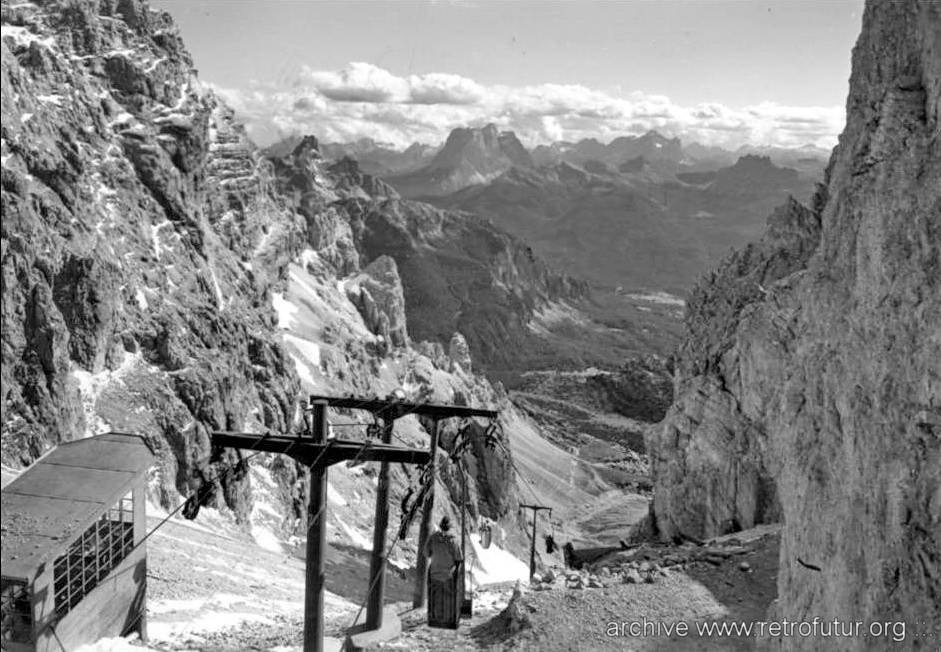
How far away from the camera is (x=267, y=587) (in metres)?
44.7

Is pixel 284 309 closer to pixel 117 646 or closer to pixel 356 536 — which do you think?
pixel 356 536

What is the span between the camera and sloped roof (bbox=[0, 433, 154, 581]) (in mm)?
15164

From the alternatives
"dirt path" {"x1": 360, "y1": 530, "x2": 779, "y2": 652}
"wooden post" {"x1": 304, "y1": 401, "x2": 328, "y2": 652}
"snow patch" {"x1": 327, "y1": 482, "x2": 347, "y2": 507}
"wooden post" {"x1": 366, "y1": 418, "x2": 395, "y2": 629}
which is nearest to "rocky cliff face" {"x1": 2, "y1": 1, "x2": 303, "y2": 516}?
"snow patch" {"x1": 327, "y1": 482, "x2": 347, "y2": 507}

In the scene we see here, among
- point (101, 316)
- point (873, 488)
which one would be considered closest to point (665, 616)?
point (873, 488)

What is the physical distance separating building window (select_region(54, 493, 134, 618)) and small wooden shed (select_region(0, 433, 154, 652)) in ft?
0.06

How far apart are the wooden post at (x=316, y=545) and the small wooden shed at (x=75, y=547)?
452 cm

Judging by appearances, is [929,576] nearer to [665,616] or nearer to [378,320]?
[665,616]

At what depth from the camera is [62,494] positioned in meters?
16.7

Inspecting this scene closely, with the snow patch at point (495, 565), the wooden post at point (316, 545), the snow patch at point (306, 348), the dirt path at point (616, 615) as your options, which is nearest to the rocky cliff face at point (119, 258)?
the snow patch at point (306, 348)

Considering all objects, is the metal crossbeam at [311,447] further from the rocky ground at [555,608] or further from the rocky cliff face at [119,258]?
the rocky cliff face at [119,258]

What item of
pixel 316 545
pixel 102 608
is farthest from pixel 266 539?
pixel 316 545

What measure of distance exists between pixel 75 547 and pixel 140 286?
6283 centimetres

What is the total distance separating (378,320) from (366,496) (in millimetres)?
78011

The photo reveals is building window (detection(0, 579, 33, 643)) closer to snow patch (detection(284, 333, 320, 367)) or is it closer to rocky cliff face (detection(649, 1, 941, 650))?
rocky cliff face (detection(649, 1, 941, 650))
